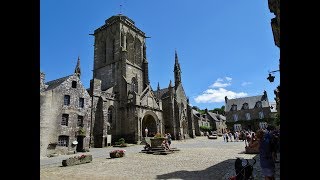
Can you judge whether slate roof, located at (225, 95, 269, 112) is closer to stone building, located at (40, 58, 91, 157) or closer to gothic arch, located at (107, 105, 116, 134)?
gothic arch, located at (107, 105, 116, 134)

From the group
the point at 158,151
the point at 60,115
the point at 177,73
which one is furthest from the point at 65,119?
the point at 177,73

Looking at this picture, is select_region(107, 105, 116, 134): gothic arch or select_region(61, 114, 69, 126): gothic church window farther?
select_region(107, 105, 116, 134): gothic arch

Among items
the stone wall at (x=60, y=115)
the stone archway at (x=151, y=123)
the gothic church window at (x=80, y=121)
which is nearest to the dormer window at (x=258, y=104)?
the stone archway at (x=151, y=123)

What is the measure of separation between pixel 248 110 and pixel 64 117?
4433 centimetres

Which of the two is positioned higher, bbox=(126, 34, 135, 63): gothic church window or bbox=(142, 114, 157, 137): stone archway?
bbox=(126, 34, 135, 63): gothic church window

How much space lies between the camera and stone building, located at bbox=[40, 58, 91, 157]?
2362 cm

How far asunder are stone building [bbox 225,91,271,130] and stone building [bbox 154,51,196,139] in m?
15.8

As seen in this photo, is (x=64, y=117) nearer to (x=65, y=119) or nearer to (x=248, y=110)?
(x=65, y=119)

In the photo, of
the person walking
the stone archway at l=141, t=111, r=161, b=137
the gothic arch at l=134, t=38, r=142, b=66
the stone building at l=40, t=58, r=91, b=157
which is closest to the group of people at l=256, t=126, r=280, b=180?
the person walking

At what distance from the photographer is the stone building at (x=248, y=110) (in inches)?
2191

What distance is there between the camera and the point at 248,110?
188 ft

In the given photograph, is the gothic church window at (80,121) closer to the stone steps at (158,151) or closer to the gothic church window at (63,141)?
the gothic church window at (63,141)
